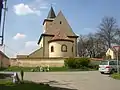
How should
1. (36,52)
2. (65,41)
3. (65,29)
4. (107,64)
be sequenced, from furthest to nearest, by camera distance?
(65,29) → (36,52) → (65,41) → (107,64)

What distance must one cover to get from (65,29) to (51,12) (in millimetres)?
10602

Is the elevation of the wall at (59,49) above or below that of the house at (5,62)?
above

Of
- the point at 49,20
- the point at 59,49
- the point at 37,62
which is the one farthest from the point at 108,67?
the point at 49,20

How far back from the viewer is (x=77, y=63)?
151 ft

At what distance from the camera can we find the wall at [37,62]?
161ft

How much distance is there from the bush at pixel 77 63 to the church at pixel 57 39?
27.3ft

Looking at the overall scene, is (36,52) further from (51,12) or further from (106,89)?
(106,89)

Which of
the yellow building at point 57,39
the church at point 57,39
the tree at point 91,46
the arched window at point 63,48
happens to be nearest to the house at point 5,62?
the church at point 57,39

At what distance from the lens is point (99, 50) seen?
77688mm

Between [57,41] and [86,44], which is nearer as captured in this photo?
[57,41]

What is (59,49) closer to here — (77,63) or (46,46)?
(46,46)

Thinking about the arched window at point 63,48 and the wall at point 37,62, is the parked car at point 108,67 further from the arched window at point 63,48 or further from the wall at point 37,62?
the arched window at point 63,48

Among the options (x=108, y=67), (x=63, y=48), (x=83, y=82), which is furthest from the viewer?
(x=63, y=48)

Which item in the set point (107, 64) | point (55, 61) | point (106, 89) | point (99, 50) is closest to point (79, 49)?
point (99, 50)
